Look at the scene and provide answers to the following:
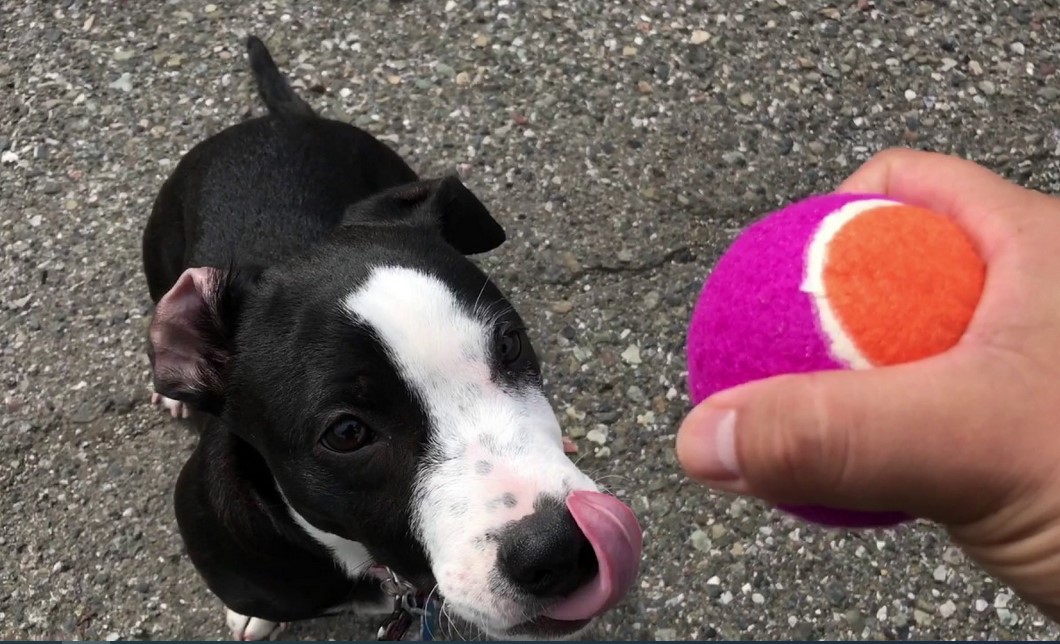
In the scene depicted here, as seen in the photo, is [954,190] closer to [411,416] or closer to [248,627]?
[411,416]

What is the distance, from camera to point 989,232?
1.40 meters

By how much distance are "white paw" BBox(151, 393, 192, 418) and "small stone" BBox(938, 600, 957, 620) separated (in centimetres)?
263

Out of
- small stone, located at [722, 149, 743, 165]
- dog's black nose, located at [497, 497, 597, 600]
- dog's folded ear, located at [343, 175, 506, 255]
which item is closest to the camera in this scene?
dog's black nose, located at [497, 497, 597, 600]

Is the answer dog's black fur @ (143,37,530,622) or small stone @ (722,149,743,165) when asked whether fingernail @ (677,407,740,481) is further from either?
small stone @ (722,149,743,165)

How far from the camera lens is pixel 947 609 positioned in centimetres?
276

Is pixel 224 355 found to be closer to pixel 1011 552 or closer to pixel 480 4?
pixel 1011 552

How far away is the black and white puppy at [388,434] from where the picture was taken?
5.65ft

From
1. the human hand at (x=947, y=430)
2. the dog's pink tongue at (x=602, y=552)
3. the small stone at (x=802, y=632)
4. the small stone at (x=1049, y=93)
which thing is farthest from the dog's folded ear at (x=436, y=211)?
the small stone at (x=1049, y=93)

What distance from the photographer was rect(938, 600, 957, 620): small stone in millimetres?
2752

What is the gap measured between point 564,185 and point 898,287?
2.46 m

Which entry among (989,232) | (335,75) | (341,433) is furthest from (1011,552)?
(335,75)

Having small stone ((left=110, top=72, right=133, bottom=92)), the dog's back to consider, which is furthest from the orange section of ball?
small stone ((left=110, top=72, right=133, bottom=92))

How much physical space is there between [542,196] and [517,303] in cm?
52

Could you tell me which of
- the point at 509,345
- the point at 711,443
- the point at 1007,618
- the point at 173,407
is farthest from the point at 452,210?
the point at 1007,618
